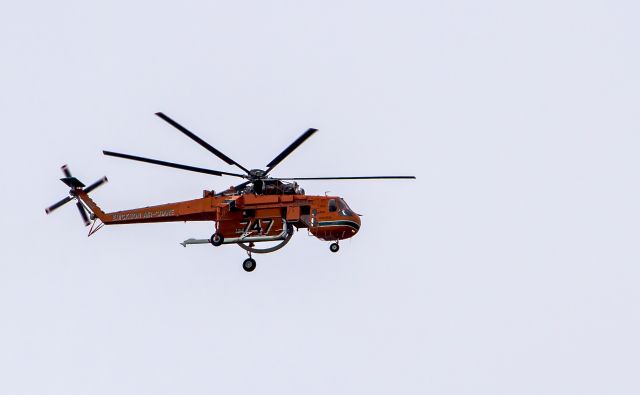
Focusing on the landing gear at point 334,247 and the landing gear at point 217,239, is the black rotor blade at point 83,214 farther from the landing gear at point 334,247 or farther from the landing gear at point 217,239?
the landing gear at point 334,247

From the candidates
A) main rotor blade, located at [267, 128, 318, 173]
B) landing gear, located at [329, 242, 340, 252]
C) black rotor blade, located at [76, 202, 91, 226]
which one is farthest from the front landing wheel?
black rotor blade, located at [76, 202, 91, 226]

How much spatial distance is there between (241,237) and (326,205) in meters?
4.00

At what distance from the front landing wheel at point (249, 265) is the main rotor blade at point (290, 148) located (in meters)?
4.15

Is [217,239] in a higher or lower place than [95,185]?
lower

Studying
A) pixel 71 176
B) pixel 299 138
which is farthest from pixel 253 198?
pixel 71 176

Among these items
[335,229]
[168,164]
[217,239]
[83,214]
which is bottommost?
[217,239]

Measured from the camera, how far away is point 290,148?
42.2 metres

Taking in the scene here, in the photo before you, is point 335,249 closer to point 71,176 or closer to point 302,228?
point 302,228

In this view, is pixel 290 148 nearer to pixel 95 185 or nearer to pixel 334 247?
pixel 334 247

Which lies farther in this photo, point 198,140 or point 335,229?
point 335,229

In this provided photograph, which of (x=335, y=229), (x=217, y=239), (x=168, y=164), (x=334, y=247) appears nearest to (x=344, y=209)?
(x=335, y=229)

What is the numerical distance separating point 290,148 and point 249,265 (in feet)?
21.0

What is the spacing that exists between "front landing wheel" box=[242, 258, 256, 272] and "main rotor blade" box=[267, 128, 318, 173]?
4146 mm

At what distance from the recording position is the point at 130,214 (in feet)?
154
